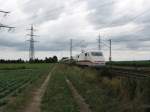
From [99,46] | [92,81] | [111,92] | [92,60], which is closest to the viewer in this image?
[111,92]

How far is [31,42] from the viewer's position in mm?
93500

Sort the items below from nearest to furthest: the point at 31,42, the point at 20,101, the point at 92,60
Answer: the point at 20,101
the point at 92,60
the point at 31,42

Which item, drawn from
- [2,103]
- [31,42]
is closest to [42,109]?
[2,103]

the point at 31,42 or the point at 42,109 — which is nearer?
the point at 42,109

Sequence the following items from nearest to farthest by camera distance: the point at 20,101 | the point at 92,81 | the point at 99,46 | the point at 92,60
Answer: the point at 20,101 → the point at 92,81 → the point at 92,60 → the point at 99,46

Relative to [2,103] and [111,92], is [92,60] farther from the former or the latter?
[2,103]

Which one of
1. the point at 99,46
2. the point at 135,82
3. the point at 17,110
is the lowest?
the point at 17,110

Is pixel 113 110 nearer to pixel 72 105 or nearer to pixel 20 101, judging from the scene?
pixel 72 105

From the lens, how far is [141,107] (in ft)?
45.6

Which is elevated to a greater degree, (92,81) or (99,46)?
(99,46)

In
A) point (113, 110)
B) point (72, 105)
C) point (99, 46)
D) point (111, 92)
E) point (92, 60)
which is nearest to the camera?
point (113, 110)

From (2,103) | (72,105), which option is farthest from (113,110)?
(2,103)

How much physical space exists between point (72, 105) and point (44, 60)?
16400 centimetres

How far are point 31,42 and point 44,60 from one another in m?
88.9
